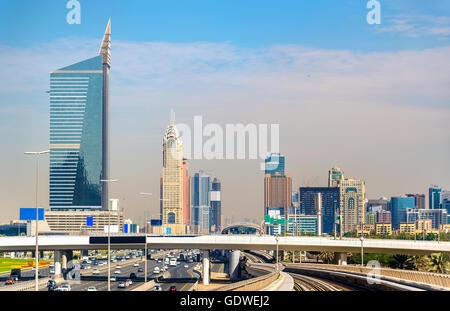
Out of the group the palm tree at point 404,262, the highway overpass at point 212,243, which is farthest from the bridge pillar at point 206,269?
the palm tree at point 404,262

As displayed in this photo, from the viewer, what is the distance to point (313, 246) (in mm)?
116500

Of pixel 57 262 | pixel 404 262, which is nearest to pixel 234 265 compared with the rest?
pixel 57 262

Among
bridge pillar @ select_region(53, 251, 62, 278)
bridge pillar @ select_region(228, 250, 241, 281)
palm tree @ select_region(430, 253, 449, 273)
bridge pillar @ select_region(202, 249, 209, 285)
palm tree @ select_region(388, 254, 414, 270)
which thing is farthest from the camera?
bridge pillar @ select_region(228, 250, 241, 281)

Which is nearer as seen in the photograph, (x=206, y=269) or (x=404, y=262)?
(x=206, y=269)

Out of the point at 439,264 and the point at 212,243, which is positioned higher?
the point at 212,243

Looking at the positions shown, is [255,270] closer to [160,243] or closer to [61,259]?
[160,243]

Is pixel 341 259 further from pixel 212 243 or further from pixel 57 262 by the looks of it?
pixel 57 262

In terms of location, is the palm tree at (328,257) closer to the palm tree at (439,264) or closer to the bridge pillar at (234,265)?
the bridge pillar at (234,265)

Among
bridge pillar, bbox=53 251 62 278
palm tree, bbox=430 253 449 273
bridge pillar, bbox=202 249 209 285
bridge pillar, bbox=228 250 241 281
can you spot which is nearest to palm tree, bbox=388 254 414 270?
palm tree, bbox=430 253 449 273

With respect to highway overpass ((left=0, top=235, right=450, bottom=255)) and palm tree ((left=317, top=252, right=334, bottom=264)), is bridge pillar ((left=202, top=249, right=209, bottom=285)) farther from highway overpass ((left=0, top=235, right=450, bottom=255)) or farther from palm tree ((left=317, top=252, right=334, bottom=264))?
palm tree ((left=317, top=252, right=334, bottom=264))

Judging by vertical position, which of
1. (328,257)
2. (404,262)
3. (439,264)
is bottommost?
(328,257)
